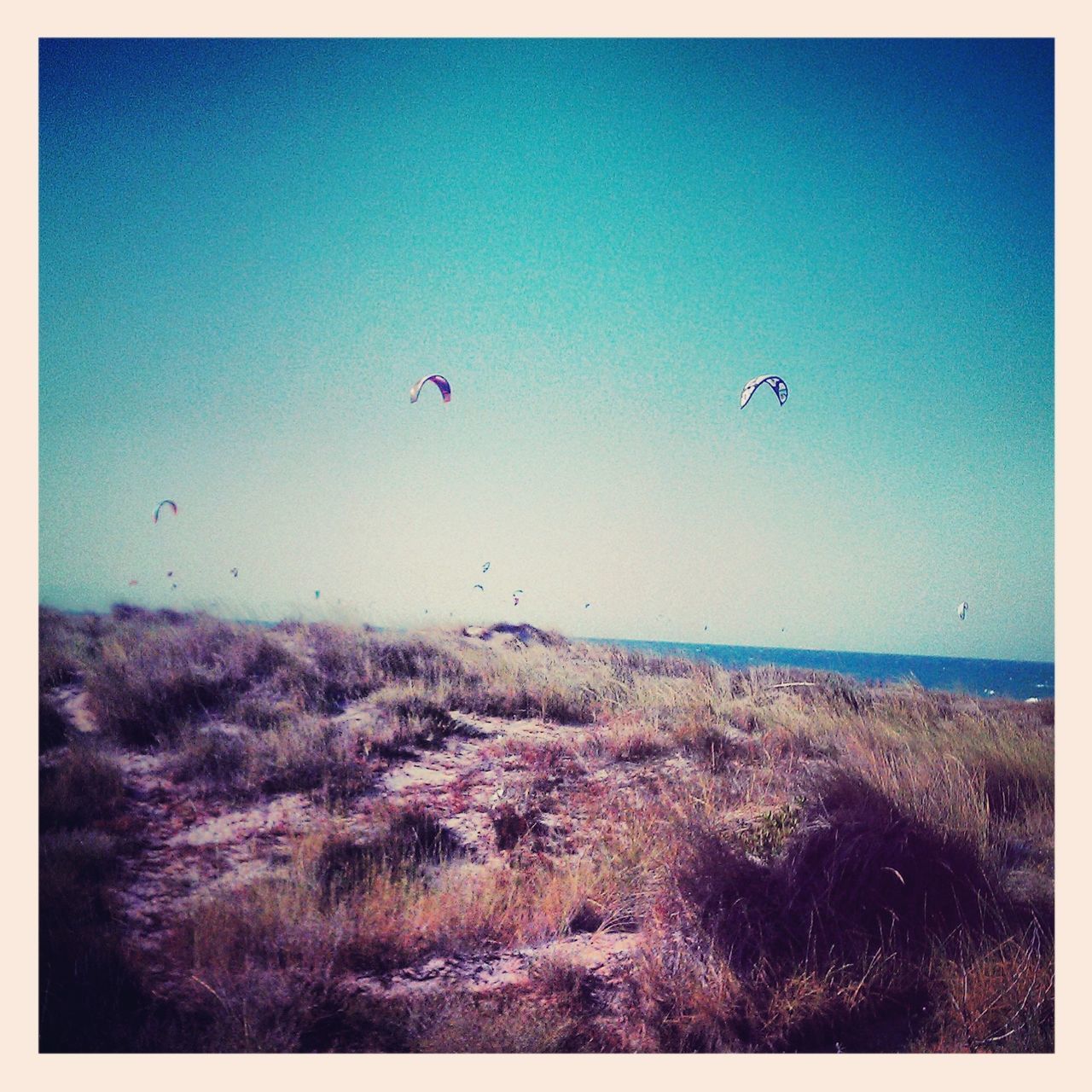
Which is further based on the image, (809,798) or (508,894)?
(809,798)

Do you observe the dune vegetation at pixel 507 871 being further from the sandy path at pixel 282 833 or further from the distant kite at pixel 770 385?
the distant kite at pixel 770 385

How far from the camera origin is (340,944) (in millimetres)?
2748

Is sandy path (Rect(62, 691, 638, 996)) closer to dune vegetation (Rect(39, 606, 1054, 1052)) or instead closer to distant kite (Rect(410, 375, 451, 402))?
dune vegetation (Rect(39, 606, 1054, 1052))

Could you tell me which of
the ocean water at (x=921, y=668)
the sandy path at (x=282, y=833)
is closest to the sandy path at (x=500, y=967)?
the sandy path at (x=282, y=833)

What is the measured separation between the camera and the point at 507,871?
3.14m

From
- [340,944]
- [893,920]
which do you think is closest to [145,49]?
[340,944]

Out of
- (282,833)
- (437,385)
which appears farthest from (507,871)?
(437,385)

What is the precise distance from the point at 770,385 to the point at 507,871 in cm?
313

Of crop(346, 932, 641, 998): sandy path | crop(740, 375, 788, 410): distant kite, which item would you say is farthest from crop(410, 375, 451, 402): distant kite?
crop(346, 932, 641, 998): sandy path

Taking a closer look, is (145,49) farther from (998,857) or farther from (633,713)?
(998,857)

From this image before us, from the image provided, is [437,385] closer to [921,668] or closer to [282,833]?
[282,833]

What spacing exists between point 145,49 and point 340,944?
16.1 feet

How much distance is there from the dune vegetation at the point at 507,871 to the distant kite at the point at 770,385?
6.93 ft

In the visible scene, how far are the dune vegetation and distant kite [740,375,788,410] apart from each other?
2.11 meters
